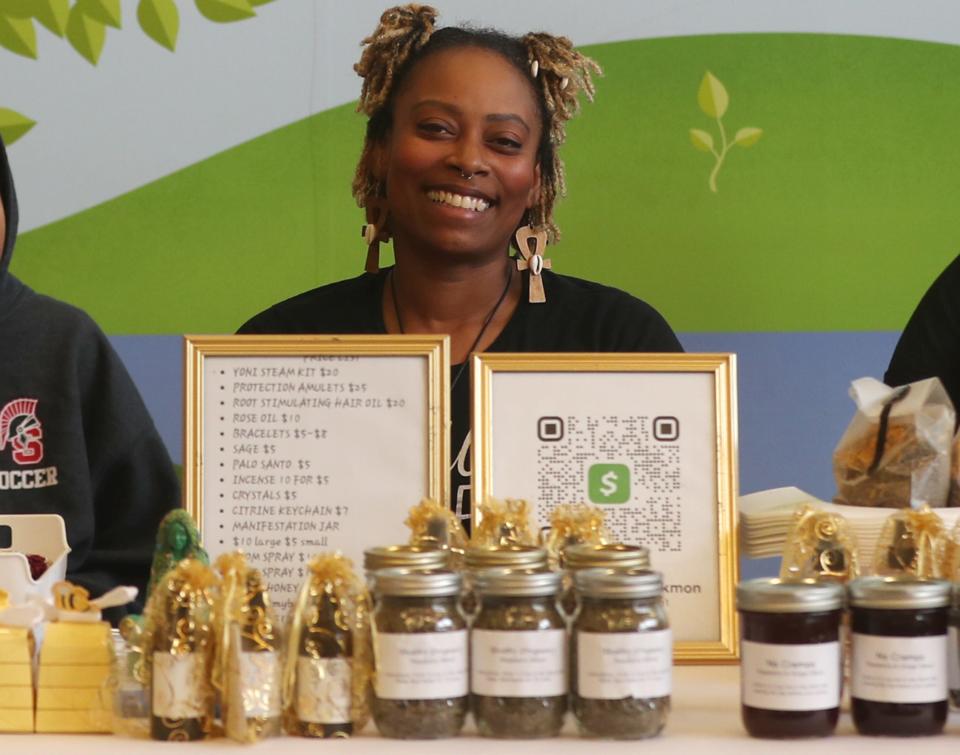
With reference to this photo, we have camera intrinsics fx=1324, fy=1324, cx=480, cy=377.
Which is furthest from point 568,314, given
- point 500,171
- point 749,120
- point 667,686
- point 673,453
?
Result: point 667,686

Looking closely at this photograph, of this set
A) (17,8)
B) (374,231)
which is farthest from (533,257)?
(17,8)

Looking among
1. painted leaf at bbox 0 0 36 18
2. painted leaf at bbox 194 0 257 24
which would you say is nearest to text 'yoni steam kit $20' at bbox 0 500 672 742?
painted leaf at bbox 194 0 257 24

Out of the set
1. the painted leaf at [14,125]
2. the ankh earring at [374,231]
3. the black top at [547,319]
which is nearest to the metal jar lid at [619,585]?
the black top at [547,319]

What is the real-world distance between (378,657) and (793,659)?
0.28 meters

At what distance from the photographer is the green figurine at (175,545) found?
102 cm

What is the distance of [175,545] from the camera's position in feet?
3.38

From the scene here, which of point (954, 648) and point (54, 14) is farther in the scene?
point (54, 14)

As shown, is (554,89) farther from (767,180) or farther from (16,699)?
(16,699)

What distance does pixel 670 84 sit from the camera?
94.7 inches

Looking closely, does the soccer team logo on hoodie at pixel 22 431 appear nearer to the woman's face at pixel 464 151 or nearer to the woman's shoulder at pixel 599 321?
the woman's face at pixel 464 151

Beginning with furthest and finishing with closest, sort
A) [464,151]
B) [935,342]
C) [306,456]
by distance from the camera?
[935,342] → [464,151] → [306,456]

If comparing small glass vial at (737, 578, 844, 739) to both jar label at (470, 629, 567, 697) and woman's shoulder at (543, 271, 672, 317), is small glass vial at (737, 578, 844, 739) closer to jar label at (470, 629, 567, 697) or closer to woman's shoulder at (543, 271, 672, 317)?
jar label at (470, 629, 567, 697)

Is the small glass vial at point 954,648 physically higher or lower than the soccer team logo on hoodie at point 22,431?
lower

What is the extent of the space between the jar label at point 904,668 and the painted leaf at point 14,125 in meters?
2.05
